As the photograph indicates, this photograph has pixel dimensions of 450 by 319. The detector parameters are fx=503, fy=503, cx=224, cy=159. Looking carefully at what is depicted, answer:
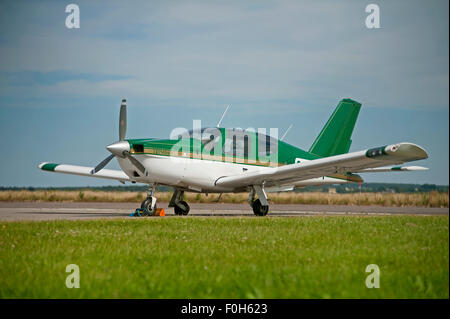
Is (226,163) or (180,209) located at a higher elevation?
(226,163)

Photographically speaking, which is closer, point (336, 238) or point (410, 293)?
point (410, 293)

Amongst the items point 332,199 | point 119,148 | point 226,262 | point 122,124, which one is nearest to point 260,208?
point 119,148

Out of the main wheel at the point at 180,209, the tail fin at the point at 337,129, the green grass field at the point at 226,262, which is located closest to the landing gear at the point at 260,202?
the main wheel at the point at 180,209

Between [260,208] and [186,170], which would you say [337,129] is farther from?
[186,170]

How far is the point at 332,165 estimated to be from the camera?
46.4 feet

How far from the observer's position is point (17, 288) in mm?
5016

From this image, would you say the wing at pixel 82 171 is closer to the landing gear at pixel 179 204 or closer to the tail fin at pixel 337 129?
the landing gear at pixel 179 204

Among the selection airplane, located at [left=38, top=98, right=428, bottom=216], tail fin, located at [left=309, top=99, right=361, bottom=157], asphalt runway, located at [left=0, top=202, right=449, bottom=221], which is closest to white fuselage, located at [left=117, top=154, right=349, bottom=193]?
airplane, located at [left=38, top=98, right=428, bottom=216]

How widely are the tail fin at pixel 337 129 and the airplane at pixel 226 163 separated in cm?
55

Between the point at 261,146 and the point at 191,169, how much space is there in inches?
105

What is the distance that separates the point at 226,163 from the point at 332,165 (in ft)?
11.5

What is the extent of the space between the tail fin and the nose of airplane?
7437 millimetres
